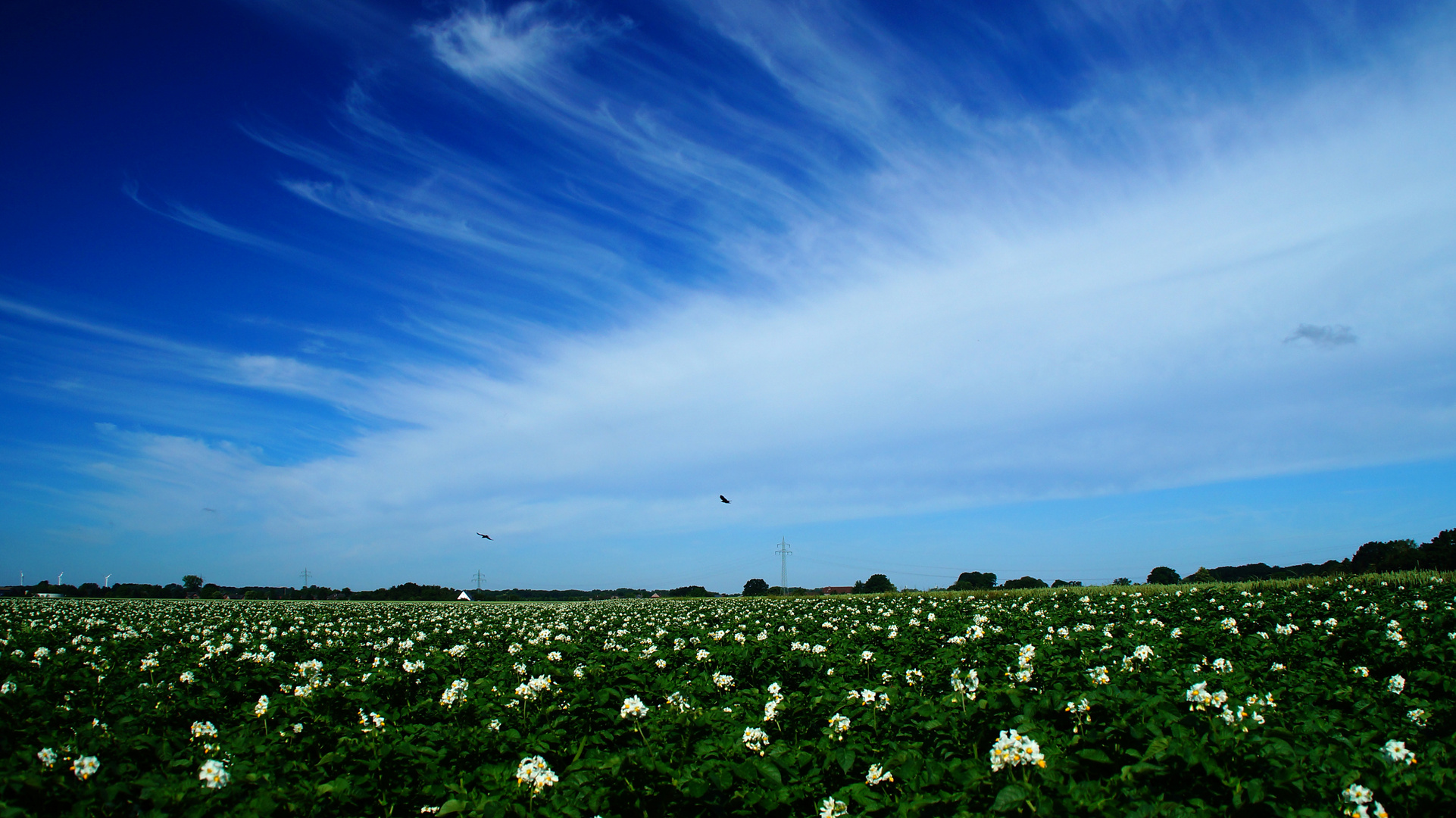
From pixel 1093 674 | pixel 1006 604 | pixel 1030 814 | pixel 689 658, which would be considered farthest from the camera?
pixel 1006 604

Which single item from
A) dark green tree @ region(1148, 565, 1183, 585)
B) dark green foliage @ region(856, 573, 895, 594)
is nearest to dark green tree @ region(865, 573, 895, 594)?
dark green foliage @ region(856, 573, 895, 594)

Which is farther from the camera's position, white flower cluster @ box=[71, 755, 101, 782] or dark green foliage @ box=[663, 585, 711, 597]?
dark green foliage @ box=[663, 585, 711, 597]

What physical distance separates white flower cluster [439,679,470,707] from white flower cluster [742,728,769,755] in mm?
5043

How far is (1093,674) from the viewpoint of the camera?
838cm

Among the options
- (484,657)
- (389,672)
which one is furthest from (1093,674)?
(484,657)

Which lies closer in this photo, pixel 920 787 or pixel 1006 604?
pixel 920 787

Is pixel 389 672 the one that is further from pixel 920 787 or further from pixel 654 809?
pixel 920 787

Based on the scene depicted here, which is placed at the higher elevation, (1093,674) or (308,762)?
(1093,674)

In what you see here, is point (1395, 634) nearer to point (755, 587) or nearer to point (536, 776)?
point (536, 776)

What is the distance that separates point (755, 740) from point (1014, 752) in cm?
270

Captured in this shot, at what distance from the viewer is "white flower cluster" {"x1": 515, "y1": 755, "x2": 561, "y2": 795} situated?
5.79m

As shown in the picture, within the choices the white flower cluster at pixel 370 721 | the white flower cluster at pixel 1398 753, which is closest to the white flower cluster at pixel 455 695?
the white flower cluster at pixel 370 721

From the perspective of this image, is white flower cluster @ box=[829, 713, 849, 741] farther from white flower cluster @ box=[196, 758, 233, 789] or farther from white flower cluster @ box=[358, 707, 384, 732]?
white flower cluster @ box=[196, 758, 233, 789]

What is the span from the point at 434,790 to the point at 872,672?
7679 mm
